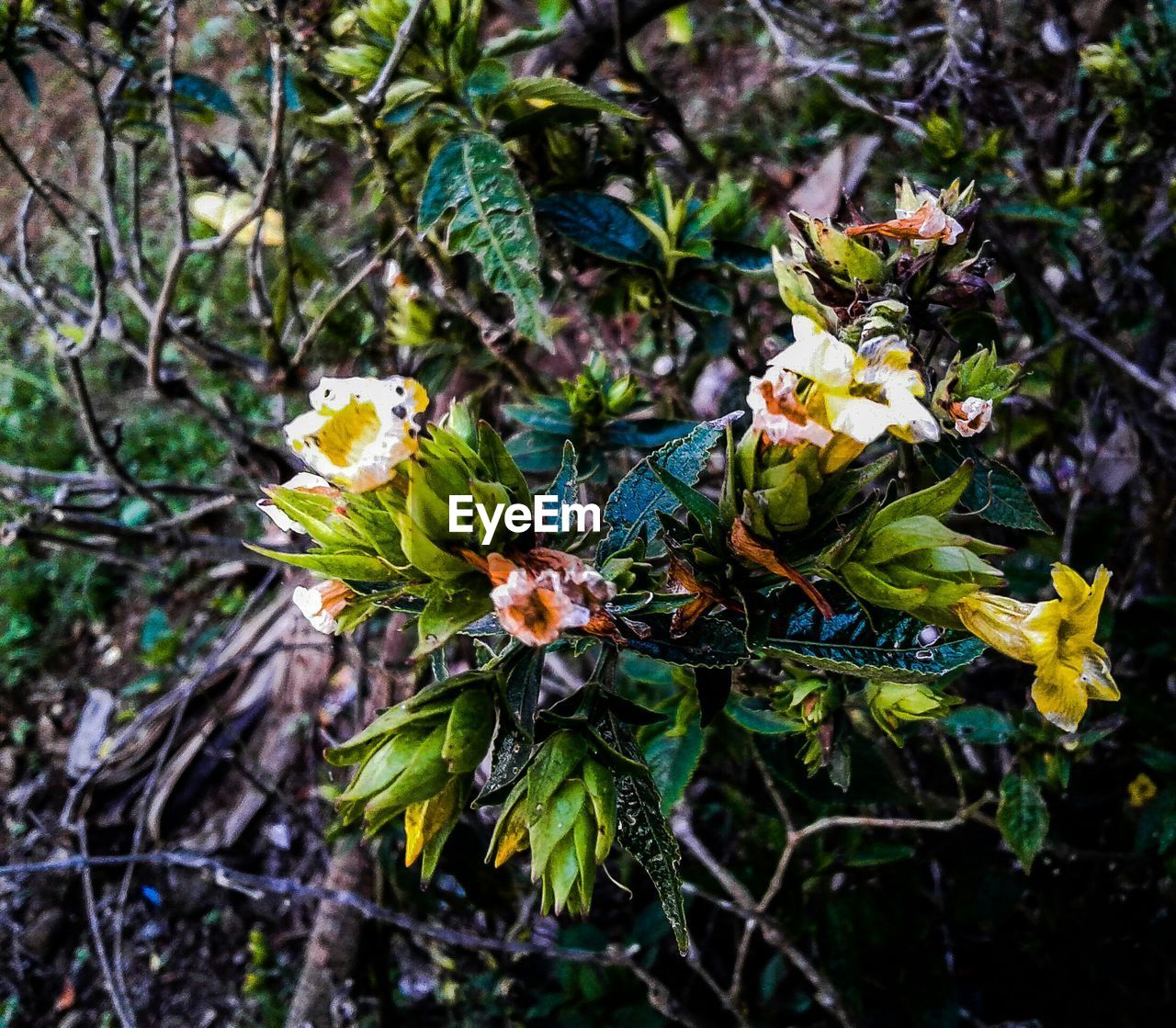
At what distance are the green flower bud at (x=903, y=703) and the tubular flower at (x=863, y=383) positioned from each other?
317mm

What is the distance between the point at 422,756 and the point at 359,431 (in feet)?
0.87

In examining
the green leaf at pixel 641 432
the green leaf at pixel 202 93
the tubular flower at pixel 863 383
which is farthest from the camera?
the green leaf at pixel 202 93

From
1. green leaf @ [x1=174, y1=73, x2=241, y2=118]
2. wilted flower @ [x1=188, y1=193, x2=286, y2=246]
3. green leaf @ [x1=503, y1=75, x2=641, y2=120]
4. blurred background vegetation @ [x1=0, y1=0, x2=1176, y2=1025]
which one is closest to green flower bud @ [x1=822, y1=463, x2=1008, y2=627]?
blurred background vegetation @ [x1=0, y1=0, x2=1176, y2=1025]

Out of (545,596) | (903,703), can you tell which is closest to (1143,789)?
(903,703)

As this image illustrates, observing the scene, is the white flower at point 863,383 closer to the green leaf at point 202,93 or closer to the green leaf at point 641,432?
the green leaf at point 641,432

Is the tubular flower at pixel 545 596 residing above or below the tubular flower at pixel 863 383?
below

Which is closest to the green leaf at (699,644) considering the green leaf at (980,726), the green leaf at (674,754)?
the green leaf at (674,754)

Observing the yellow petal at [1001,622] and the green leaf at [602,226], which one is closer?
the yellow petal at [1001,622]

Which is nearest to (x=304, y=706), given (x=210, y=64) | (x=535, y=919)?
(x=535, y=919)

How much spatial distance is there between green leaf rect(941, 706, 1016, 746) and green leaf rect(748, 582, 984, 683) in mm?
617

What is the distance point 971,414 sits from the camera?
2.88 ft

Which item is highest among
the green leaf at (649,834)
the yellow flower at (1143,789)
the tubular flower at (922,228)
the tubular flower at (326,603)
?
the tubular flower at (922,228)

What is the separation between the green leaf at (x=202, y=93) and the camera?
1.72 m

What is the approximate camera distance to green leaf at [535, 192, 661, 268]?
133cm
